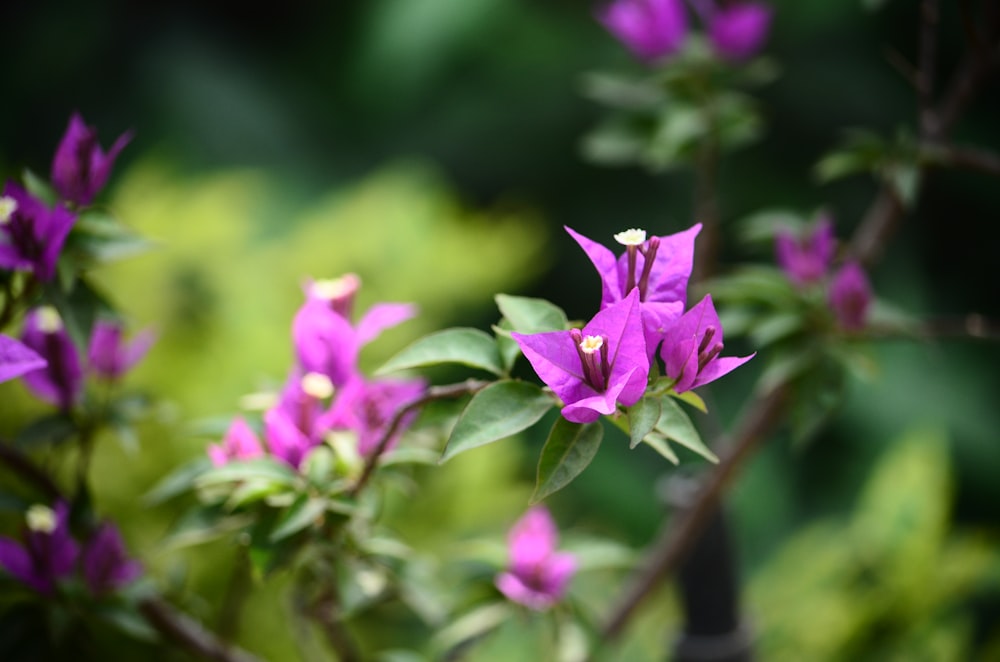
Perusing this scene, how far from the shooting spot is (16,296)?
1.66 feet

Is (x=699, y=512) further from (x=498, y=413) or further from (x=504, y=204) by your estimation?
(x=504, y=204)

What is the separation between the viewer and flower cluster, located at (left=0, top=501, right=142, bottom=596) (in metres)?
0.50

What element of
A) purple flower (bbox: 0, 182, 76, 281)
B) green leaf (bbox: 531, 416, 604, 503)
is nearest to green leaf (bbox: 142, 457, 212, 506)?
purple flower (bbox: 0, 182, 76, 281)

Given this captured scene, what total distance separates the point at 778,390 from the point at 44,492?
0.41 m

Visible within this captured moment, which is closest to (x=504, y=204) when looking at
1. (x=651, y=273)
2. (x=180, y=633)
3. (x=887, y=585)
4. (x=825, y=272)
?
(x=887, y=585)

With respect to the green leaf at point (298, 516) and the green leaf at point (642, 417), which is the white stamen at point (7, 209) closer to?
the green leaf at point (298, 516)

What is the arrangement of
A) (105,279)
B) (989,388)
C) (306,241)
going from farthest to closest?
(989,388), (306,241), (105,279)

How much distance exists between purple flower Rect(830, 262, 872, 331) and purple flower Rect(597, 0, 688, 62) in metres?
0.22

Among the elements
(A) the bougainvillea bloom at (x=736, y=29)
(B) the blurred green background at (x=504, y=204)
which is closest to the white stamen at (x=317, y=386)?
(A) the bougainvillea bloom at (x=736, y=29)

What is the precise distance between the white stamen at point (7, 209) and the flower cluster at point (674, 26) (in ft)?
1.34

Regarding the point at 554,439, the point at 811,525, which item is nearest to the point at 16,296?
the point at 554,439

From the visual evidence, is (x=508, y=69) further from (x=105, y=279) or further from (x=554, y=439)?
(x=554, y=439)

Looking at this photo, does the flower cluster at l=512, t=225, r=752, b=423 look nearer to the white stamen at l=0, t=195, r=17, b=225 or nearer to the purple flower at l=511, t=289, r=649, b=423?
the purple flower at l=511, t=289, r=649, b=423

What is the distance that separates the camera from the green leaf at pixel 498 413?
14.6 inches
